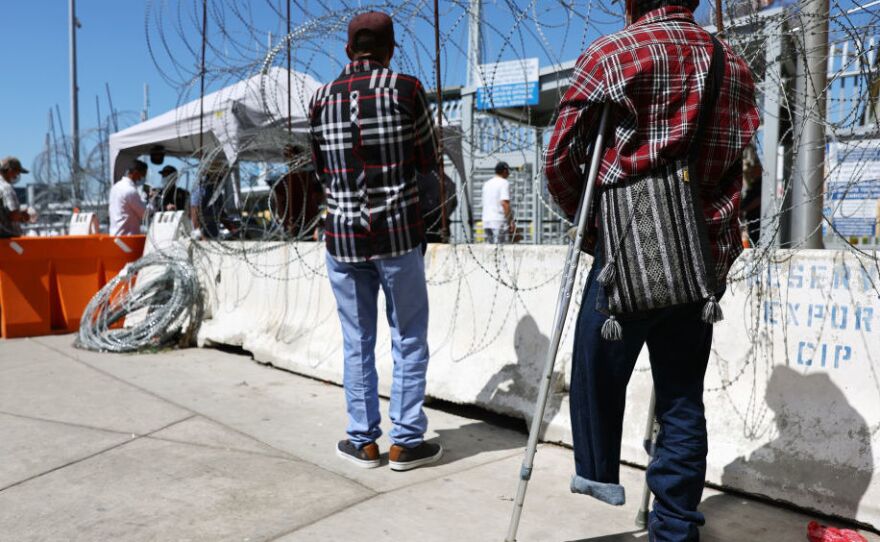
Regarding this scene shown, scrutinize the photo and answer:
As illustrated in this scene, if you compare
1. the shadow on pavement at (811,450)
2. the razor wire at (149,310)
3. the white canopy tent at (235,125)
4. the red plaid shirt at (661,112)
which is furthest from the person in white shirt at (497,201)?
the red plaid shirt at (661,112)

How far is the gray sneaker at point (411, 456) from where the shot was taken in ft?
10.2

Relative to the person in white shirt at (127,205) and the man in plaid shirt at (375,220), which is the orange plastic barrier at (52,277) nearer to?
the person in white shirt at (127,205)

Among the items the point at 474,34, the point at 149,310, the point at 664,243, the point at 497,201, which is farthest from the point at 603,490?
the point at 497,201

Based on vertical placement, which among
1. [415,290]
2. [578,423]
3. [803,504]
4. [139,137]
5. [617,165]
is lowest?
[803,504]

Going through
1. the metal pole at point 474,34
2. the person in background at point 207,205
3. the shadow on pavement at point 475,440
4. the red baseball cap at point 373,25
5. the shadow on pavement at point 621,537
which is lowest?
the shadow on pavement at point 621,537

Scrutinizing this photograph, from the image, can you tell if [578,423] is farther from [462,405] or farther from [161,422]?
[161,422]

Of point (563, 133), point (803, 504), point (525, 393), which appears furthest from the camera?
point (525, 393)

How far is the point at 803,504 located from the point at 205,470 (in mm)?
2454

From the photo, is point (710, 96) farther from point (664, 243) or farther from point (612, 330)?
point (612, 330)

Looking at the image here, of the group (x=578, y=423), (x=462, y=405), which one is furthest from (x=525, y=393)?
(x=578, y=423)

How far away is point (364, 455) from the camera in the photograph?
316 centimetres

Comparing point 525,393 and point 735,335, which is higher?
point 735,335

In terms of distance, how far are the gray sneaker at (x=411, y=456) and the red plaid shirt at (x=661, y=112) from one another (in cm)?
147

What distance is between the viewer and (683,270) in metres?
1.99
